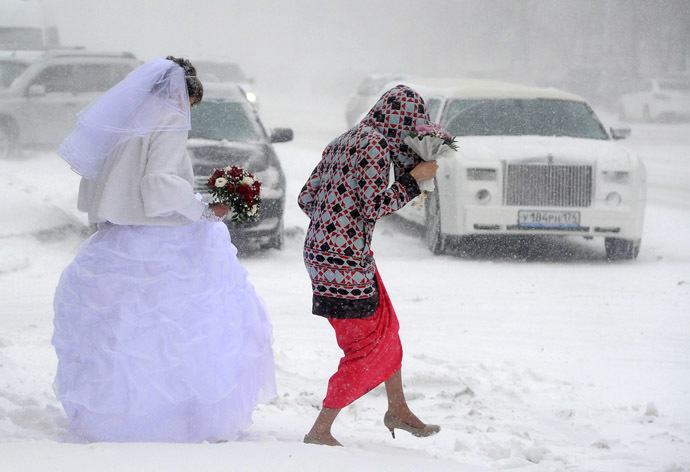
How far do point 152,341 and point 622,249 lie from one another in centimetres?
673

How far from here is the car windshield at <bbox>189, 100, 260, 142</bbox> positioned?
1027 centimetres

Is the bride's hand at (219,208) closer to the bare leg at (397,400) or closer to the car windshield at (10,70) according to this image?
the bare leg at (397,400)

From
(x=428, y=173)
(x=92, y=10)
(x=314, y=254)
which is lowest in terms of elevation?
(x=92, y=10)

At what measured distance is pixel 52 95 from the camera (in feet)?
55.2

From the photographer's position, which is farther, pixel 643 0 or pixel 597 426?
pixel 643 0

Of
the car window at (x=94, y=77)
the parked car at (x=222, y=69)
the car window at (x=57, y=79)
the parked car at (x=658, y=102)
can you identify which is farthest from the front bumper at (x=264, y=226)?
the parked car at (x=658, y=102)

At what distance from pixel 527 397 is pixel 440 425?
0.72m

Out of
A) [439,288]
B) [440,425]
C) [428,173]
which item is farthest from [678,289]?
[428,173]

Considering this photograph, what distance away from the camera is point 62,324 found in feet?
14.3

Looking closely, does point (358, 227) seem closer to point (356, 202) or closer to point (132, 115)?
point (356, 202)

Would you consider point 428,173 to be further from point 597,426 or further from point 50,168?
point 50,168

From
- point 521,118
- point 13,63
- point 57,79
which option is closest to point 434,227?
point 521,118

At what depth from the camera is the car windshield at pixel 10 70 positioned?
63.5 feet

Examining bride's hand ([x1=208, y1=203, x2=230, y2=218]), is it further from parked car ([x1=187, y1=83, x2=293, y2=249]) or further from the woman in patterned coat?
parked car ([x1=187, y1=83, x2=293, y2=249])
